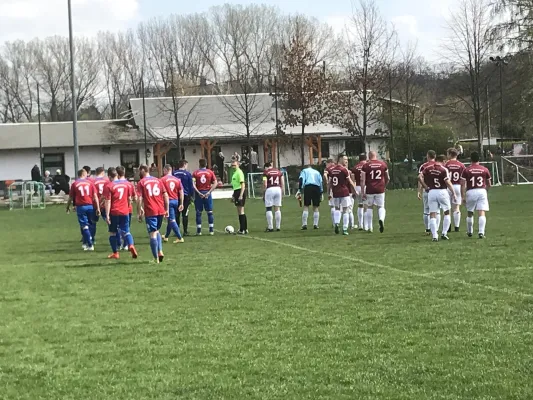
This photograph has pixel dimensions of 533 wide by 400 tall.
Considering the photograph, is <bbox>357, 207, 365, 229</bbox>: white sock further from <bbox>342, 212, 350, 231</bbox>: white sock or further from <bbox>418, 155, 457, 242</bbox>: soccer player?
<bbox>418, 155, 457, 242</bbox>: soccer player

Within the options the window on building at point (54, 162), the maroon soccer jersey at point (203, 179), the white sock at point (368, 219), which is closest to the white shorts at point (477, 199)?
the white sock at point (368, 219)

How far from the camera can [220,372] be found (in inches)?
276

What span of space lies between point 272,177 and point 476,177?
19.6 ft

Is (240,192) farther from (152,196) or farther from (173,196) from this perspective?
(152,196)

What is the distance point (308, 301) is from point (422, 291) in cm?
156

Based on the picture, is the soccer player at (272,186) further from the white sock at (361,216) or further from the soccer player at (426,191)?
the soccer player at (426,191)

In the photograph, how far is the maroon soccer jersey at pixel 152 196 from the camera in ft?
49.0

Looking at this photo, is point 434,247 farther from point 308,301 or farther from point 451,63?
point 451,63

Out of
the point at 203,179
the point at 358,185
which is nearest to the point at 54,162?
the point at 203,179

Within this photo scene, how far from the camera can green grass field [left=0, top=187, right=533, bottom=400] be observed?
658cm

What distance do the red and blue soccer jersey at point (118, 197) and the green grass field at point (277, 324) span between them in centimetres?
111

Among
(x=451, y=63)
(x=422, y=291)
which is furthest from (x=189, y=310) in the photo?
(x=451, y=63)

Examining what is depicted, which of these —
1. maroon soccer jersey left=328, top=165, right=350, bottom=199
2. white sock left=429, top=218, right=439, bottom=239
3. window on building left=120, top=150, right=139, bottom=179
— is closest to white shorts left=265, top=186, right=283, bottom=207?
maroon soccer jersey left=328, top=165, right=350, bottom=199

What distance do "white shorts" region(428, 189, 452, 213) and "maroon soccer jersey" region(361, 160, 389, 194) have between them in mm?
2258
